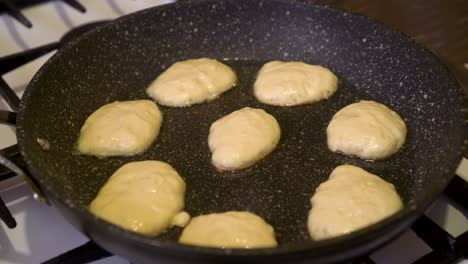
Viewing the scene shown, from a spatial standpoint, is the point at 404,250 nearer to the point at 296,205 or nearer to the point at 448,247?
the point at 448,247

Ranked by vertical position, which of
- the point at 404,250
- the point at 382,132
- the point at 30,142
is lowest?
the point at 404,250

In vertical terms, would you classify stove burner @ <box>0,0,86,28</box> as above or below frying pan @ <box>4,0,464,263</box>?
above

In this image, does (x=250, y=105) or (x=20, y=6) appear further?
(x=20, y=6)

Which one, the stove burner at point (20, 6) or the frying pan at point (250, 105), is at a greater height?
the stove burner at point (20, 6)

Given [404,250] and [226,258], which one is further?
[404,250]

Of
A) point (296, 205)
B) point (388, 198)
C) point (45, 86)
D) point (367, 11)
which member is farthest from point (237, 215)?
point (367, 11)

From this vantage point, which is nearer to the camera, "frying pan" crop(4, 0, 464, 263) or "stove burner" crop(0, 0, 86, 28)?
"frying pan" crop(4, 0, 464, 263)

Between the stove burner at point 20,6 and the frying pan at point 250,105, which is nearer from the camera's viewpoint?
the frying pan at point 250,105

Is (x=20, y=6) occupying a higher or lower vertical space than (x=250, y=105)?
higher
